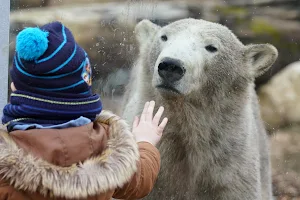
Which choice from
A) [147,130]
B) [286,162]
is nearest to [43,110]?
[147,130]

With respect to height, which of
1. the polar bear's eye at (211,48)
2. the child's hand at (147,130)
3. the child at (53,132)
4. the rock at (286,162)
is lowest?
the rock at (286,162)

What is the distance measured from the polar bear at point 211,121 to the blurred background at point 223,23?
0.91 ft

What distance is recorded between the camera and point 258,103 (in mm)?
3648

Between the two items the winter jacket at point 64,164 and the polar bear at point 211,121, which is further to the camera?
the polar bear at point 211,121

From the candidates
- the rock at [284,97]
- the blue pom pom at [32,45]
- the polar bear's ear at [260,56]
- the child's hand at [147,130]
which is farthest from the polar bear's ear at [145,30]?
the blue pom pom at [32,45]

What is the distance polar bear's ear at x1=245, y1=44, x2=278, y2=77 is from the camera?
3.16 meters

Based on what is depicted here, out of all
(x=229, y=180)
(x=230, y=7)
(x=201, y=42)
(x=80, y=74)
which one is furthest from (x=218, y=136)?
(x=80, y=74)

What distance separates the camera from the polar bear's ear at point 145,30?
11.0ft

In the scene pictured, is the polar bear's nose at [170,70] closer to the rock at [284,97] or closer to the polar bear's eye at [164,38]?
the polar bear's eye at [164,38]

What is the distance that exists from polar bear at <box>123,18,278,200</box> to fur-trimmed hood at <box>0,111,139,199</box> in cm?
107

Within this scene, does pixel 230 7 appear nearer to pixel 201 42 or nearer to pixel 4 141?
pixel 201 42

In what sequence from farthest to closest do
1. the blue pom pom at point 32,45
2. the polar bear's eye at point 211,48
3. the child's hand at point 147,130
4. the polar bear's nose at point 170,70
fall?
the polar bear's eye at point 211,48, the polar bear's nose at point 170,70, the child's hand at point 147,130, the blue pom pom at point 32,45

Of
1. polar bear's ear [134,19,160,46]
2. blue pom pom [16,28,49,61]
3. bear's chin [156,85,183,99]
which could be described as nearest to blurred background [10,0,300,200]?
polar bear's ear [134,19,160,46]

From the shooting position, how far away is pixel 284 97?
3.55 metres
